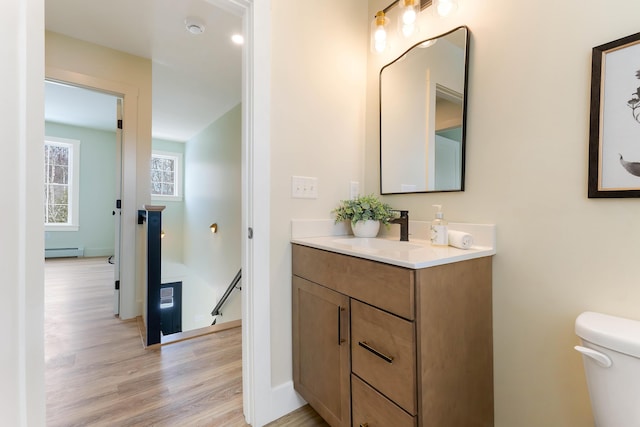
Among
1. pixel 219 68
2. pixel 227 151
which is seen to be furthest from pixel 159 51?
pixel 227 151

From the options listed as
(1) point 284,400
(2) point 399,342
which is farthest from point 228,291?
(2) point 399,342

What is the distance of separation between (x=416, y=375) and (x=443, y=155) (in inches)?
37.6

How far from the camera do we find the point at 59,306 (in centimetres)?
278

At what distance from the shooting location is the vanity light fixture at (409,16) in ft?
4.32

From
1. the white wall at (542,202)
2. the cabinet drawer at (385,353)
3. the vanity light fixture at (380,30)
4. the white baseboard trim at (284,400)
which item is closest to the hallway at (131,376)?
the white baseboard trim at (284,400)

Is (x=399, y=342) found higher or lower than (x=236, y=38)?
lower

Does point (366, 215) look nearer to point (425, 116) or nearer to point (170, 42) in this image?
point (425, 116)

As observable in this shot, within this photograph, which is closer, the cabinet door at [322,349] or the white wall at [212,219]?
the cabinet door at [322,349]

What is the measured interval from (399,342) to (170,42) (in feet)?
9.51

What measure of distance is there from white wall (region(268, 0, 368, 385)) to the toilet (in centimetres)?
113

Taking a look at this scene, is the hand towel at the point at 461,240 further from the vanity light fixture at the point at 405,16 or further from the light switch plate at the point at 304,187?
the vanity light fixture at the point at 405,16

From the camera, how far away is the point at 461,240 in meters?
1.10

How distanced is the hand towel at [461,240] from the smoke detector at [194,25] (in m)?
2.35

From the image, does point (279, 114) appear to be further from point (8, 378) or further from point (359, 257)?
point (8, 378)
